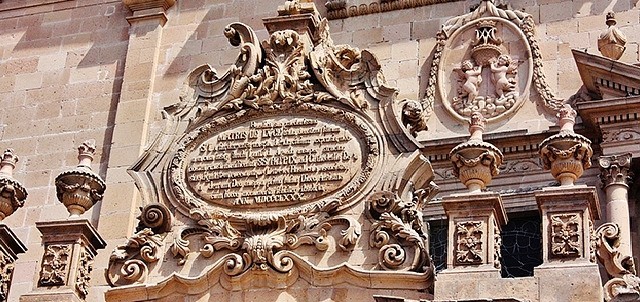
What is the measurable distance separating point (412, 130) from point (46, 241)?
3.89 meters

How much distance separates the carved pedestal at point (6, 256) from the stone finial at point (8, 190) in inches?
8.8

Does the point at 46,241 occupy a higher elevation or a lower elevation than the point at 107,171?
lower

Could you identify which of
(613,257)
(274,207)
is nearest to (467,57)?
(274,207)

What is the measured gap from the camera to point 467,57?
58.5 ft

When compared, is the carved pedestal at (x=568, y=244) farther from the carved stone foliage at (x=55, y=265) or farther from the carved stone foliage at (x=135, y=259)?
the carved stone foliage at (x=55, y=265)

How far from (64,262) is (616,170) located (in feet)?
21.2

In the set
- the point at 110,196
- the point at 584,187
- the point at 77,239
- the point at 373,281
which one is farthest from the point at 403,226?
the point at 110,196

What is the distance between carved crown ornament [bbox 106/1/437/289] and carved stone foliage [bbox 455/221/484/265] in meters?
0.52

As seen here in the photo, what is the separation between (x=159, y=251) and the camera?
13.9 m

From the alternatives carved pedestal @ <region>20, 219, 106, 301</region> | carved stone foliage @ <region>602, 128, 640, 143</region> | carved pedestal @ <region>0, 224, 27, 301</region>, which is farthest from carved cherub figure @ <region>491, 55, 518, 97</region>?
carved pedestal @ <region>0, 224, 27, 301</region>

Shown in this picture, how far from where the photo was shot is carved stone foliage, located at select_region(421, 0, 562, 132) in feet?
56.6

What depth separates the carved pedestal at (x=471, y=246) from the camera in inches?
488

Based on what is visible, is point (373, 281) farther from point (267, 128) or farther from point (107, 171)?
point (107, 171)

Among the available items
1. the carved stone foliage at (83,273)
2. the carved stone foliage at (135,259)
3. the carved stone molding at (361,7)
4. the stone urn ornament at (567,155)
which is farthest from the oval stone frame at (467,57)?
the carved stone foliage at (83,273)
